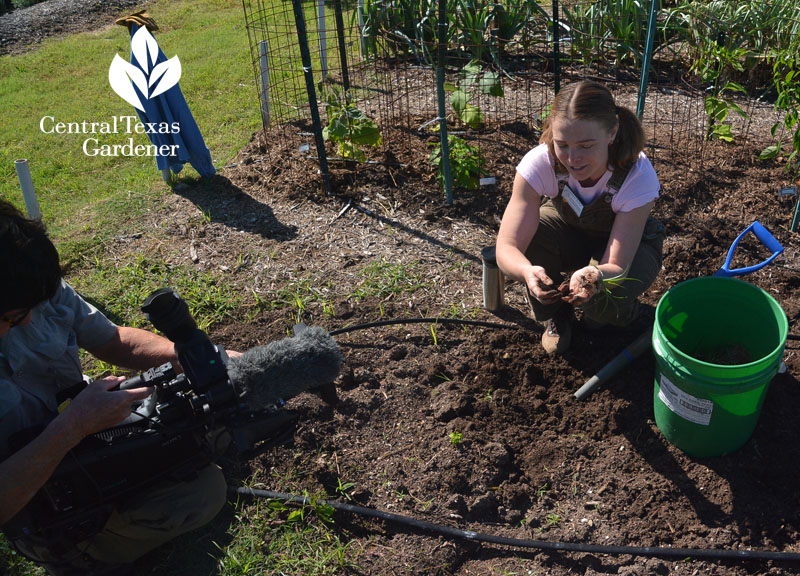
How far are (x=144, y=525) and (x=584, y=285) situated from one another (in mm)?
1785

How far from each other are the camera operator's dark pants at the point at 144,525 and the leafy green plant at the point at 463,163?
2741mm

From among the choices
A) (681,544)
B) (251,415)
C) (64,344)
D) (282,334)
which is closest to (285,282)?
(282,334)

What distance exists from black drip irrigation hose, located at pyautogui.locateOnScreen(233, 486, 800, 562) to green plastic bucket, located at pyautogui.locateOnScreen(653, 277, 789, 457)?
1.35 ft

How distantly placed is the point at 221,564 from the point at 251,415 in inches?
35.6

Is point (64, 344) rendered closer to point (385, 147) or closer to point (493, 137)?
point (385, 147)

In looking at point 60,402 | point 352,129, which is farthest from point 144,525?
point 352,129

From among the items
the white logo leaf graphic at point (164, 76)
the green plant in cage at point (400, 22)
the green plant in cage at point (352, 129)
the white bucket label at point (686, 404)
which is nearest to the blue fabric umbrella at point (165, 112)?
the white logo leaf graphic at point (164, 76)

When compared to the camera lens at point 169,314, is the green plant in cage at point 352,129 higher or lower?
lower

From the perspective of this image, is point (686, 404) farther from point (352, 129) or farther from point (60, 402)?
point (352, 129)

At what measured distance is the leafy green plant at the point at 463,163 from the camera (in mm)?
4461

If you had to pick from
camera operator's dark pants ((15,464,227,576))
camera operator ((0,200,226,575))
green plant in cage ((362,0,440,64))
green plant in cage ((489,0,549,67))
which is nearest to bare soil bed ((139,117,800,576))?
camera operator's dark pants ((15,464,227,576))

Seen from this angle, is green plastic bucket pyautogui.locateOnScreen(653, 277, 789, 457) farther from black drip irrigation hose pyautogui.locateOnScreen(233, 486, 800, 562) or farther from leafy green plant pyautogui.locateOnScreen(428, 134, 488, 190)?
leafy green plant pyautogui.locateOnScreen(428, 134, 488, 190)

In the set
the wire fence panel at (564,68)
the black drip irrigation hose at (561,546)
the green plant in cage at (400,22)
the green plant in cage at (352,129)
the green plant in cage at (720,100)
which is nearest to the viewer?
the black drip irrigation hose at (561,546)

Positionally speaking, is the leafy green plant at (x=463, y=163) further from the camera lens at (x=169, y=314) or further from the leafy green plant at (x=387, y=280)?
the camera lens at (x=169, y=314)
